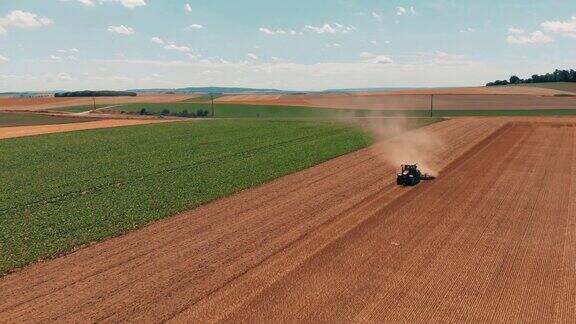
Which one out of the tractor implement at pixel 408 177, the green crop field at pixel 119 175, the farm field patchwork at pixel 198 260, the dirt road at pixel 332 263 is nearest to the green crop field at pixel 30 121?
the green crop field at pixel 119 175

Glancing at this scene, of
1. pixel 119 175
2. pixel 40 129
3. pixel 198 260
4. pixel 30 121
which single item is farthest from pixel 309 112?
pixel 198 260

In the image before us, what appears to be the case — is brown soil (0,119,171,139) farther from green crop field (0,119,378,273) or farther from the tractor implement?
the tractor implement

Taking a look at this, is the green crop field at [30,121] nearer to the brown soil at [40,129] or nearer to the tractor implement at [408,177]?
the brown soil at [40,129]

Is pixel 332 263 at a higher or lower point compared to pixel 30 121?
lower

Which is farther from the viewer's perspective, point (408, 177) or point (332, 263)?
point (408, 177)

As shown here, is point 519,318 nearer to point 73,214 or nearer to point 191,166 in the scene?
point 73,214

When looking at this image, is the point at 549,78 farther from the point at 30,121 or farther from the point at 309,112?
the point at 30,121

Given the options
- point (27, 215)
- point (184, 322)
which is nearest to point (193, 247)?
point (184, 322)
